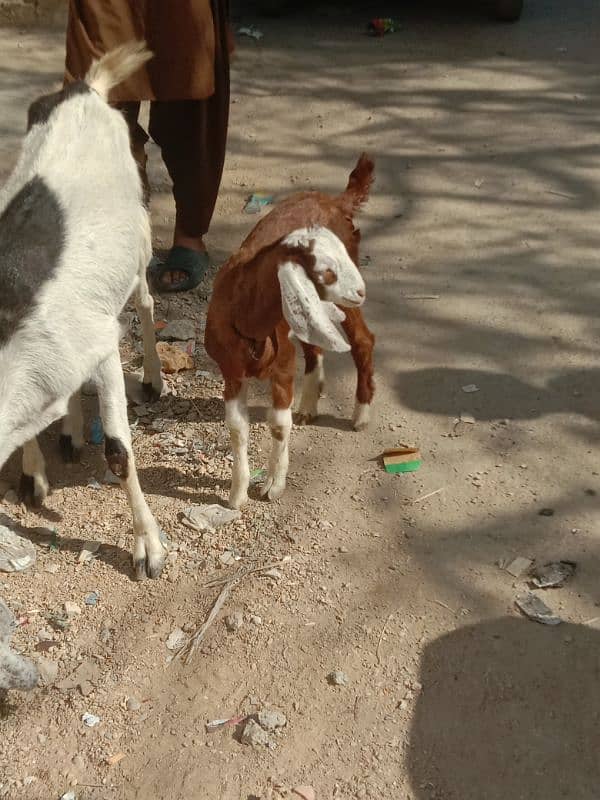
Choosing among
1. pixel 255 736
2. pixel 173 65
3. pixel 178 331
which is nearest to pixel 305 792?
pixel 255 736

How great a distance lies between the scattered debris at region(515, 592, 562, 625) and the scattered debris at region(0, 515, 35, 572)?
1.90 metres

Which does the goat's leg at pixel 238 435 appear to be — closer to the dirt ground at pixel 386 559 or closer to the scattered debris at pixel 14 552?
the dirt ground at pixel 386 559

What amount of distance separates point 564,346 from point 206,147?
220 cm

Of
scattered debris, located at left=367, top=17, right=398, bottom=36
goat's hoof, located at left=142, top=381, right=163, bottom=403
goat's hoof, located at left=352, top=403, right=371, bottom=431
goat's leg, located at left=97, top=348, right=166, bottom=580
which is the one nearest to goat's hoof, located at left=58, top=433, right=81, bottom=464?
goat's hoof, located at left=142, top=381, right=163, bottom=403

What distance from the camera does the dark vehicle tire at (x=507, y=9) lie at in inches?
335

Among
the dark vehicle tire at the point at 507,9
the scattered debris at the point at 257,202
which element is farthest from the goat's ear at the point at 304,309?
the dark vehicle tire at the point at 507,9

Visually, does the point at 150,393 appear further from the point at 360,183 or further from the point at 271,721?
the point at 271,721

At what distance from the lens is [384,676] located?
3.12 m

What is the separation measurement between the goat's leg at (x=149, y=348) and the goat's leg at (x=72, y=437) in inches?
16.2

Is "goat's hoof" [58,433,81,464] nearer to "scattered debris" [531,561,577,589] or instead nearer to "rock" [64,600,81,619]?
"rock" [64,600,81,619]

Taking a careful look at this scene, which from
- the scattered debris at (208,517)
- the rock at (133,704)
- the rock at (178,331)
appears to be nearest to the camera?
the rock at (133,704)

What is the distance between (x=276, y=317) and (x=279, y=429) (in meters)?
0.58

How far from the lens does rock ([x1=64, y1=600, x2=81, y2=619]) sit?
11.2 feet

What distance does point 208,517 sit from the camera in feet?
12.3
